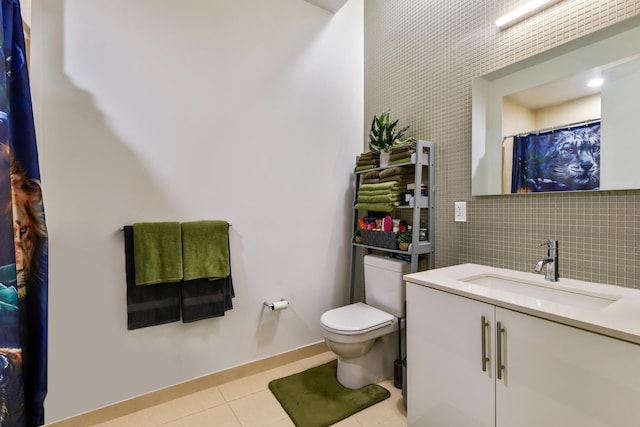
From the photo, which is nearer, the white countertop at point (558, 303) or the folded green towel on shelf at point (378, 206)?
the white countertop at point (558, 303)

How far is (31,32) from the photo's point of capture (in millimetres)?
1431

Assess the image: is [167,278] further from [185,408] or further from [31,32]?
[31,32]

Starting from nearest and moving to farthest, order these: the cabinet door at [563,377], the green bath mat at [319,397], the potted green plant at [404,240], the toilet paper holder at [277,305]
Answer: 1. the cabinet door at [563,377]
2. the green bath mat at [319,397]
3. the potted green plant at [404,240]
4. the toilet paper holder at [277,305]

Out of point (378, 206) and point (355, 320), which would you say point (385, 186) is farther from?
point (355, 320)

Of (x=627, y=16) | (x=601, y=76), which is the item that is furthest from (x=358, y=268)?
(x=627, y=16)

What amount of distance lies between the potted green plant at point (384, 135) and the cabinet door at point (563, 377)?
133cm

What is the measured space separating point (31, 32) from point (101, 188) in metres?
0.79

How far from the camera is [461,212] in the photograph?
1.81 m

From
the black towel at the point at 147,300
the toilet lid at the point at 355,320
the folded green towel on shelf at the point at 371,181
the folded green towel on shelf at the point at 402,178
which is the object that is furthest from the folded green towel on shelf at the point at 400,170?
the black towel at the point at 147,300

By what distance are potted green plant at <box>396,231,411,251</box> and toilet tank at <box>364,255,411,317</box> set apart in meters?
0.11

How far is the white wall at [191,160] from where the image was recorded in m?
1.54

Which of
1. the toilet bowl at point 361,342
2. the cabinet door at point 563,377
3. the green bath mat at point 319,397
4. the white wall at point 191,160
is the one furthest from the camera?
the toilet bowl at point 361,342

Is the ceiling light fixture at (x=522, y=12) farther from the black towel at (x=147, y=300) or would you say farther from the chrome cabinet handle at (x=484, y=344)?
the black towel at (x=147, y=300)

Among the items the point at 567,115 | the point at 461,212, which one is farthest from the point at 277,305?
the point at 567,115
